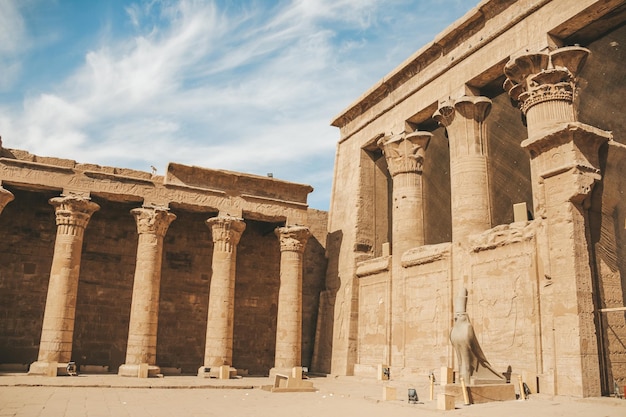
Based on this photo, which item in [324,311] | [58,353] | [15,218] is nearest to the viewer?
[58,353]

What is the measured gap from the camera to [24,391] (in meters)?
11.4

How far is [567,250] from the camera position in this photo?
33.4ft

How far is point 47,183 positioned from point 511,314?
41.1ft

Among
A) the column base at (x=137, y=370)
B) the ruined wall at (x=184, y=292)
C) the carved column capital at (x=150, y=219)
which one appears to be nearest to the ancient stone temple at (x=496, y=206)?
the ruined wall at (x=184, y=292)

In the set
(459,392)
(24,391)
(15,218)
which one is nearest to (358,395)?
(459,392)

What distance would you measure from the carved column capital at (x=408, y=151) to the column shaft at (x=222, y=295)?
5.06 meters

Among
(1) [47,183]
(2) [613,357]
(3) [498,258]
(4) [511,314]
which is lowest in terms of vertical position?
(2) [613,357]

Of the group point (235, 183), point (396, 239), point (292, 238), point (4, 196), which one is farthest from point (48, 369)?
point (396, 239)

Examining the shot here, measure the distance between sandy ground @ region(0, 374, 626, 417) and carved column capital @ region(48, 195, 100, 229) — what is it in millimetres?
4175

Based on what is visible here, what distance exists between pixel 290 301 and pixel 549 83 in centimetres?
963

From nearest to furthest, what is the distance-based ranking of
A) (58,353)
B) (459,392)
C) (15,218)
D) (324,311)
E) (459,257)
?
(459,392) → (459,257) → (58,353) → (15,218) → (324,311)

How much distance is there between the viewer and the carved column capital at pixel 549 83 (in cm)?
1180

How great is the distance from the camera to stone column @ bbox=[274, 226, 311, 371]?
17.1m

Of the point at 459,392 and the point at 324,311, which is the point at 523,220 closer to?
the point at 459,392
